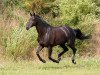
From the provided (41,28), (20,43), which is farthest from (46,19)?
(41,28)

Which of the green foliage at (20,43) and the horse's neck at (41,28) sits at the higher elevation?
the horse's neck at (41,28)

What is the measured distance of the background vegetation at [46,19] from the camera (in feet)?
75.3

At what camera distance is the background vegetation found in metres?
22.9

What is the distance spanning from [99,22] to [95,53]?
2.28m

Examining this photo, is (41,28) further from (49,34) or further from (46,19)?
(46,19)

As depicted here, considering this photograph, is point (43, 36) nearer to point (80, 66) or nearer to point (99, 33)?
point (80, 66)

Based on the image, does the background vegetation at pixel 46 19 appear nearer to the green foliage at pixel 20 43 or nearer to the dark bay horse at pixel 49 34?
the green foliage at pixel 20 43

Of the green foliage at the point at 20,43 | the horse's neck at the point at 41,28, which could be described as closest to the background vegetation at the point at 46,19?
the green foliage at the point at 20,43

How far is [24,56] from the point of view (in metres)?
23.2

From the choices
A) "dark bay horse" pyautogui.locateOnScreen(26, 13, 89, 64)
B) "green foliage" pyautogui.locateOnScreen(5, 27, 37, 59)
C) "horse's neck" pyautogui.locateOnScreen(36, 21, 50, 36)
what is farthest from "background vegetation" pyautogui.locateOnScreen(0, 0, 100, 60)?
"horse's neck" pyautogui.locateOnScreen(36, 21, 50, 36)

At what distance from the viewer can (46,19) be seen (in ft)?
89.0

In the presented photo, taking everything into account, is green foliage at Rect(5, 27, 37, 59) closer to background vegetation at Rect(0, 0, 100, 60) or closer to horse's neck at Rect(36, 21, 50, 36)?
background vegetation at Rect(0, 0, 100, 60)

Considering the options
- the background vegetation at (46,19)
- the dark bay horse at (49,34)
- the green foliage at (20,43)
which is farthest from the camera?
the background vegetation at (46,19)

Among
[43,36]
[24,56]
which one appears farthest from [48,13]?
[43,36]
